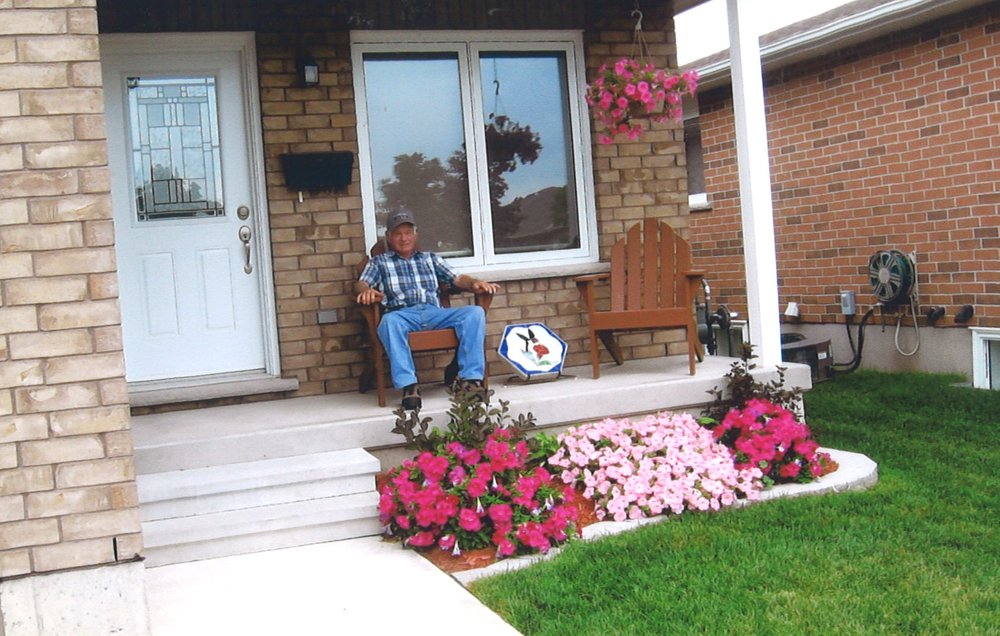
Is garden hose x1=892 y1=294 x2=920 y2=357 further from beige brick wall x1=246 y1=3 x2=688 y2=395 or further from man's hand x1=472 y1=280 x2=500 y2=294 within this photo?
man's hand x1=472 y1=280 x2=500 y2=294

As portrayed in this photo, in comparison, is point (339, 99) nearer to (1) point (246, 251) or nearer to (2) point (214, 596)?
(1) point (246, 251)

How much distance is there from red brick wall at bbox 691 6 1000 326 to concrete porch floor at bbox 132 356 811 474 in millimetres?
2658

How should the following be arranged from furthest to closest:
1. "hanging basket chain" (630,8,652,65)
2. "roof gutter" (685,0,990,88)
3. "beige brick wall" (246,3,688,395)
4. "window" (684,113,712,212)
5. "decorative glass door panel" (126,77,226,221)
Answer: "window" (684,113,712,212), "roof gutter" (685,0,990,88), "hanging basket chain" (630,8,652,65), "beige brick wall" (246,3,688,395), "decorative glass door panel" (126,77,226,221)

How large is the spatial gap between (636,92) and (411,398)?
190cm

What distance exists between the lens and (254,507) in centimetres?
424

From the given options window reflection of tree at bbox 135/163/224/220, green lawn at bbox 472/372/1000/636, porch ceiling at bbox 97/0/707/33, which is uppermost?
porch ceiling at bbox 97/0/707/33

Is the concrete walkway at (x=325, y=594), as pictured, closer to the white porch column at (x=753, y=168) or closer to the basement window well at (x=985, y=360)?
the white porch column at (x=753, y=168)

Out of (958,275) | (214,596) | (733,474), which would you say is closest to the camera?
(214,596)

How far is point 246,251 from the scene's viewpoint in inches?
222

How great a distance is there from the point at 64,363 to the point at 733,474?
2666mm

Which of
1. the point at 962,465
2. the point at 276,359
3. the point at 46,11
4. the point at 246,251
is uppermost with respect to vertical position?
the point at 46,11

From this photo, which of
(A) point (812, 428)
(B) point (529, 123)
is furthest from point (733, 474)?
(B) point (529, 123)

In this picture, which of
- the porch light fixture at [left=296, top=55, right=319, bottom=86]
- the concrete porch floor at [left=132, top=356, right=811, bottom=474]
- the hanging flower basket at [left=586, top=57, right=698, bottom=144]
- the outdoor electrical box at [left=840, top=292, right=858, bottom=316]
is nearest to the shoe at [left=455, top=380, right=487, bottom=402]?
the concrete porch floor at [left=132, top=356, right=811, bottom=474]

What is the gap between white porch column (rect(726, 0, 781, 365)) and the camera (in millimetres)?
5414
